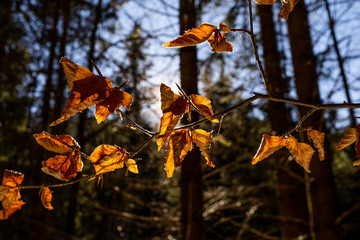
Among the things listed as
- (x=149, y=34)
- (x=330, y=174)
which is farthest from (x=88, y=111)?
(x=330, y=174)

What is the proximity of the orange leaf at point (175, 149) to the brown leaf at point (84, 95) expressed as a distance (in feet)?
0.81

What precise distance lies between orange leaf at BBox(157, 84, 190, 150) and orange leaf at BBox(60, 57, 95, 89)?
0.76 ft

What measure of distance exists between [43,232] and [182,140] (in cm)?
469

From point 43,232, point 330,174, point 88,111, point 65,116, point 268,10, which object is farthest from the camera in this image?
point 88,111

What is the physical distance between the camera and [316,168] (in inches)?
120

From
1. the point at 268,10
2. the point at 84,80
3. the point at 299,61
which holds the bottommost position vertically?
the point at 84,80

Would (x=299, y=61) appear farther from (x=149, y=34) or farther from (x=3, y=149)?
(x=3, y=149)

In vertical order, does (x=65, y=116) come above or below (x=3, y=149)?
below

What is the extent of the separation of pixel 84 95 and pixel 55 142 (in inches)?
8.4

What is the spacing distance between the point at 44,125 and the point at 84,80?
16.9ft

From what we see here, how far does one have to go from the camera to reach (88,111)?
5.41 metres

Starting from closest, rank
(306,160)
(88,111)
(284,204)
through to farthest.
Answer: (306,160), (284,204), (88,111)

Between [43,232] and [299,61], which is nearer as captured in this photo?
[299,61]

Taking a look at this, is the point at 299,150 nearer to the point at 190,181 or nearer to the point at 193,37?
the point at 193,37
